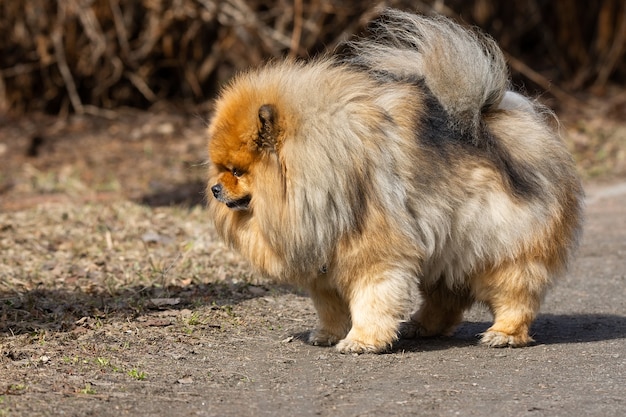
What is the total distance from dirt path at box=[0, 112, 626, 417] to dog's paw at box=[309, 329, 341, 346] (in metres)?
0.08

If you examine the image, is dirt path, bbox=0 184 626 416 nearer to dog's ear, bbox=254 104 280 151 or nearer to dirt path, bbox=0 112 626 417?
dirt path, bbox=0 112 626 417

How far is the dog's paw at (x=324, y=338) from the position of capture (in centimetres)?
586

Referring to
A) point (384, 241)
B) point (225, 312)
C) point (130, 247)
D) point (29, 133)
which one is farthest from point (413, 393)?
point (29, 133)

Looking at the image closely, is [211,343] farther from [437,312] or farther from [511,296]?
[511,296]

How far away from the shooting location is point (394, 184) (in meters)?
5.35

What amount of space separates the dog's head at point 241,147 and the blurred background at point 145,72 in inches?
245

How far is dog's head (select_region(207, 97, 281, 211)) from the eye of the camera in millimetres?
5273

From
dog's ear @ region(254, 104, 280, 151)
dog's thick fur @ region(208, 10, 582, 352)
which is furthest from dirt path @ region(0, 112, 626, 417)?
dog's ear @ region(254, 104, 280, 151)

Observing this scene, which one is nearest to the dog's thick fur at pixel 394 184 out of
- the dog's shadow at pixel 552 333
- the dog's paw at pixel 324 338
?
the dog's paw at pixel 324 338

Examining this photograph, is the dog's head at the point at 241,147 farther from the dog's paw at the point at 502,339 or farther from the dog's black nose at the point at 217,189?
the dog's paw at the point at 502,339

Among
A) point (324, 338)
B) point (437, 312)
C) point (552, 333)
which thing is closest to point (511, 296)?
point (437, 312)

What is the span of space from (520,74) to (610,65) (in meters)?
1.63

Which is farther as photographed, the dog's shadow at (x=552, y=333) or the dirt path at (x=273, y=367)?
the dog's shadow at (x=552, y=333)

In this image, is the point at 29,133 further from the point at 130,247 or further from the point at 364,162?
the point at 364,162
